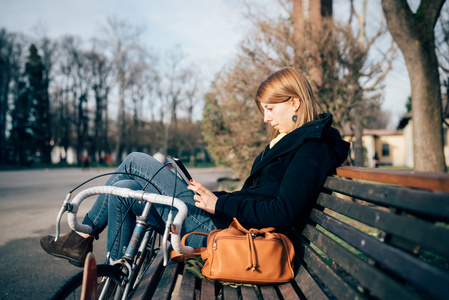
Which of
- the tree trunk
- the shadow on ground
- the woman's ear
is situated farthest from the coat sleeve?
the tree trunk

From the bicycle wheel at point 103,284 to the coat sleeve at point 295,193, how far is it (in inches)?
26.5

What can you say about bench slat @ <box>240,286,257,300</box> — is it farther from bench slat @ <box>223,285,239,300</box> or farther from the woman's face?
the woman's face

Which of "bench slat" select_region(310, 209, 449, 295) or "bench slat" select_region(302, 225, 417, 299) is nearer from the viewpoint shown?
"bench slat" select_region(310, 209, 449, 295)

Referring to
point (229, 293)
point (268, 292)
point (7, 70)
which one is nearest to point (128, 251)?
point (229, 293)

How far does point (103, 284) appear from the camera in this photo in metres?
1.76

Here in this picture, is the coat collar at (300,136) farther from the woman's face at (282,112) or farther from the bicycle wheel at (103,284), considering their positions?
the bicycle wheel at (103,284)

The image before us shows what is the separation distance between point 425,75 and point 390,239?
496 cm

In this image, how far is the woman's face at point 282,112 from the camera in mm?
2342

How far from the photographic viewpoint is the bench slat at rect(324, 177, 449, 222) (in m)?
0.89

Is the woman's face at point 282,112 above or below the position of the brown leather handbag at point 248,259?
above

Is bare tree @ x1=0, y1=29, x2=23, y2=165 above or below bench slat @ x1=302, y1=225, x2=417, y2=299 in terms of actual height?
above

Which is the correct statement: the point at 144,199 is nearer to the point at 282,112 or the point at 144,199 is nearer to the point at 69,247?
the point at 69,247

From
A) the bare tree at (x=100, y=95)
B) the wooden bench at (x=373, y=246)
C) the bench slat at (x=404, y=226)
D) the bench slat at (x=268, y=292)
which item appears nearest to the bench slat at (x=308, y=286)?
the wooden bench at (x=373, y=246)

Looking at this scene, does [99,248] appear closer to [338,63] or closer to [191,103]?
[338,63]
